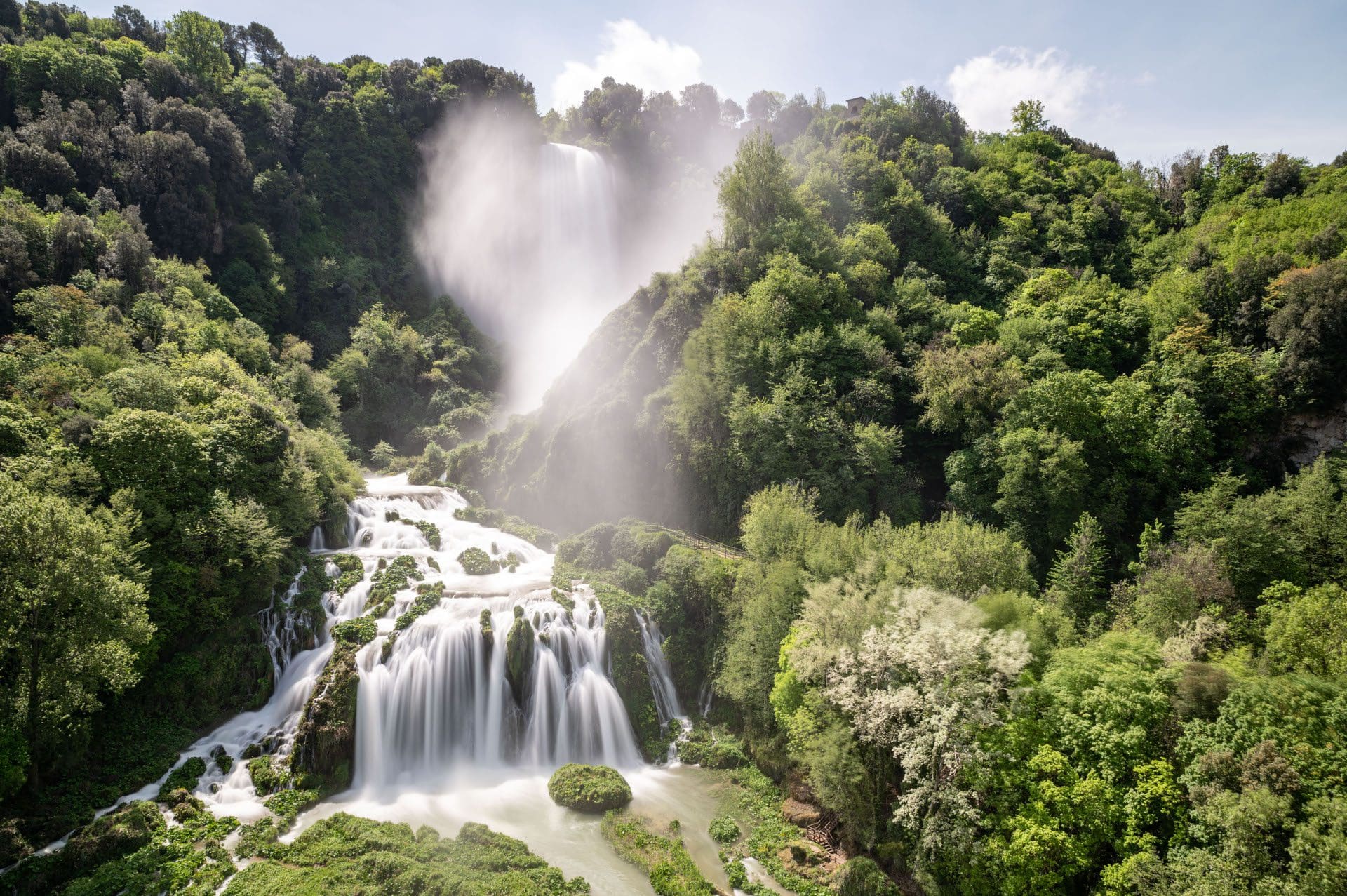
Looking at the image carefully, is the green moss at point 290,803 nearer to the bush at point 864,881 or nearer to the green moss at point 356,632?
the green moss at point 356,632

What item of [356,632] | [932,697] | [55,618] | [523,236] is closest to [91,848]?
[55,618]

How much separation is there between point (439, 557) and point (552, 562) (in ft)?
23.8

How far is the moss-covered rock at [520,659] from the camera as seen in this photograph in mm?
29062

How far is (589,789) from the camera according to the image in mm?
24703

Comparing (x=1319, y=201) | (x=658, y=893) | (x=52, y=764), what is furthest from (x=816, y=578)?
(x=1319, y=201)

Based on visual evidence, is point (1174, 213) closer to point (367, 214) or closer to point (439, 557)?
point (439, 557)

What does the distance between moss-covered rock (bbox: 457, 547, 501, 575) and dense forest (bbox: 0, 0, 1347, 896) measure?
4585mm

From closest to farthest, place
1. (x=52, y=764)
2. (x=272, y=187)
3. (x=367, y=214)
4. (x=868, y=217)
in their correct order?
(x=52, y=764) < (x=868, y=217) < (x=272, y=187) < (x=367, y=214)

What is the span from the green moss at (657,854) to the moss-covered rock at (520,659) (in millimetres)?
7698

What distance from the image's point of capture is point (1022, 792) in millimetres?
18078

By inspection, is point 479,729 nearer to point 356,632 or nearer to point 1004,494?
point 356,632

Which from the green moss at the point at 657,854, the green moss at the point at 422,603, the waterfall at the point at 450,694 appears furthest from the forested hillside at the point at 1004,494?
the green moss at the point at 422,603

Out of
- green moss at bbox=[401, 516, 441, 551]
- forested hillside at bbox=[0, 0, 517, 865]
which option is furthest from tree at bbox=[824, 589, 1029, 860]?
green moss at bbox=[401, 516, 441, 551]

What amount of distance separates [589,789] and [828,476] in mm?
21694
